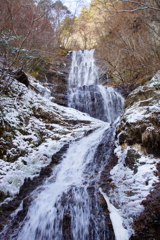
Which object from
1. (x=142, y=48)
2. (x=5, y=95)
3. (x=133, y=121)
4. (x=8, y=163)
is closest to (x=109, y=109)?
(x=142, y=48)

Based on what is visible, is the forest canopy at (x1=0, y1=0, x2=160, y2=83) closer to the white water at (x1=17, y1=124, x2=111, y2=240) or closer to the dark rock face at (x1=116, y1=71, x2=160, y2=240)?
the dark rock face at (x1=116, y1=71, x2=160, y2=240)

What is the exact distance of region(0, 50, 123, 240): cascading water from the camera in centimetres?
286

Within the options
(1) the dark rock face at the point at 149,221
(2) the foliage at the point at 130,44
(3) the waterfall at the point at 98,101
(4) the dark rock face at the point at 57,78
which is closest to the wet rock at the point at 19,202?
(1) the dark rock face at the point at 149,221

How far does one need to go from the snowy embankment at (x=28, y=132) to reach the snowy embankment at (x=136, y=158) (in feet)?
7.67

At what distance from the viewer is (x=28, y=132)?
19.3 feet

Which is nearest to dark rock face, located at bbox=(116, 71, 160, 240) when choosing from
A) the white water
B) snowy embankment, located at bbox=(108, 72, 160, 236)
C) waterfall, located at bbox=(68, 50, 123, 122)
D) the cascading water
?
snowy embankment, located at bbox=(108, 72, 160, 236)

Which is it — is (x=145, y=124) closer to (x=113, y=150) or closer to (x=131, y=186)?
(x=113, y=150)

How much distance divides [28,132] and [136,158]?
12.8ft

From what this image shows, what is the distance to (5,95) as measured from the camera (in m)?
6.33

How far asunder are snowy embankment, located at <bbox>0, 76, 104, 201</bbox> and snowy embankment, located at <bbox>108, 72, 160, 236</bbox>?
234 centimetres

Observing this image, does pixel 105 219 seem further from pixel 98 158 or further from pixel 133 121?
pixel 133 121

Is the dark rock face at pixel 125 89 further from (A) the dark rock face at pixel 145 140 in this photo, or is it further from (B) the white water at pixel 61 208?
(B) the white water at pixel 61 208

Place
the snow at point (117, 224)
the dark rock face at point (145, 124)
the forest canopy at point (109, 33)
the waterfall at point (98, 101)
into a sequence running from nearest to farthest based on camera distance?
the snow at point (117, 224) < the dark rock face at point (145, 124) < the forest canopy at point (109, 33) < the waterfall at point (98, 101)

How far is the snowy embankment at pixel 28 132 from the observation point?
4320 millimetres
